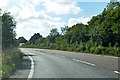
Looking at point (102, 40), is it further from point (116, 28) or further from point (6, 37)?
point (6, 37)

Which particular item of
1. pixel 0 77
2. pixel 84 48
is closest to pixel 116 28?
pixel 84 48

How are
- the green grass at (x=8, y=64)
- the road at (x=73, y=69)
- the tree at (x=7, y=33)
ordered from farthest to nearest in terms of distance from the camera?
the tree at (x=7, y=33) < the green grass at (x=8, y=64) < the road at (x=73, y=69)

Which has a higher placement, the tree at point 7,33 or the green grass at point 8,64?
the tree at point 7,33

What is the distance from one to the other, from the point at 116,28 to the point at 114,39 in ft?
18.4

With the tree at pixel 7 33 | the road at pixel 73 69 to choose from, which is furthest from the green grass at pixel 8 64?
the tree at pixel 7 33

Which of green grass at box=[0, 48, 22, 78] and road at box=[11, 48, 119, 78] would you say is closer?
road at box=[11, 48, 119, 78]

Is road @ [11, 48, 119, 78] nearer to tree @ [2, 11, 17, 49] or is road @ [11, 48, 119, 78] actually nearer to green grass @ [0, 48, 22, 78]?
green grass @ [0, 48, 22, 78]

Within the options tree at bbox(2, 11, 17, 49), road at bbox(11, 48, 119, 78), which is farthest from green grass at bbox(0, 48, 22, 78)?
tree at bbox(2, 11, 17, 49)

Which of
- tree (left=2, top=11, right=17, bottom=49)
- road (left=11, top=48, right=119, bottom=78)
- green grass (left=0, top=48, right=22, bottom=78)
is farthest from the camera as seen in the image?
tree (left=2, top=11, right=17, bottom=49)

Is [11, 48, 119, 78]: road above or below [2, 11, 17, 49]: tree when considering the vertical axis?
below

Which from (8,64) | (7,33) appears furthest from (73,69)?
(7,33)

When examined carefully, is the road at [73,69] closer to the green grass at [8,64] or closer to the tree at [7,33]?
the green grass at [8,64]

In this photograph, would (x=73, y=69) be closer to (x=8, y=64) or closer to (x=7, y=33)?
(x=8, y=64)

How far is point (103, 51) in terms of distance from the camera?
2608 centimetres
